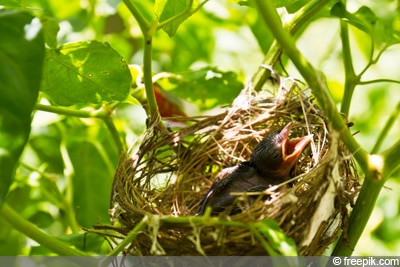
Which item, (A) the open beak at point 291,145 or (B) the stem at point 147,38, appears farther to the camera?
(A) the open beak at point 291,145

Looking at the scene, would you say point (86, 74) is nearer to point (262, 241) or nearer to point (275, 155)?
point (275, 155)

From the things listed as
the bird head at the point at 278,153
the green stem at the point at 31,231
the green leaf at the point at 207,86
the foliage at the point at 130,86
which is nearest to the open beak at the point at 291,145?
the bird head at the point at 278,153

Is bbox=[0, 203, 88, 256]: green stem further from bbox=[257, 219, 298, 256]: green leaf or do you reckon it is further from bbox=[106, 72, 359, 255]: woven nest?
bbox=[257, 219, 298, 256]: green leaf

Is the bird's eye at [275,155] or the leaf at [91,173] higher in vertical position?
the bird's eye at [275,155]

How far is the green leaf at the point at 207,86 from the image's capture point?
5.57 ft

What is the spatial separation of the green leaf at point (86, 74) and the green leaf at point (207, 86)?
0.38 m

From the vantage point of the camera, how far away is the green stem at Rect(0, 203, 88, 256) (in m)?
0.98

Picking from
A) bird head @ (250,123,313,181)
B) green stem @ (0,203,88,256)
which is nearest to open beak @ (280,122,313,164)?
bird head @ (250,123,313,181)

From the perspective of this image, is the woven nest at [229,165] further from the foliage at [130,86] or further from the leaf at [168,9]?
the leaf at [168,9]

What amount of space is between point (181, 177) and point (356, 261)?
0.43 metres

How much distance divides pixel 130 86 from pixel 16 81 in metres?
0.46

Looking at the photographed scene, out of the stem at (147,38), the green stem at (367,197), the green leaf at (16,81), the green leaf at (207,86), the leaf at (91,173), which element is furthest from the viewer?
the leaf at (91,173)

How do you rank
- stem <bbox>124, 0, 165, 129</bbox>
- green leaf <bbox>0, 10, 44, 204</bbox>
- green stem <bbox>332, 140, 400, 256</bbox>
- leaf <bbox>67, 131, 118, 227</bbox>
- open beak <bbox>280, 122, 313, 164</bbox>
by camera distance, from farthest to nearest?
leaf <bbox>67, 131, 118, 227</bbox> < open beak <bbox>280, 122, 313, 164</bbox> < stem <bbox>124, 0, 165, 129</bbox> < green stem <bbox>332, 140, 400, 256</bbox> < green leaf <bbox>0, 10, 44, 204</bbox>

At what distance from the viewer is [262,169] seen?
5.14ft
